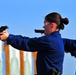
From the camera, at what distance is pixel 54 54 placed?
12.3ft

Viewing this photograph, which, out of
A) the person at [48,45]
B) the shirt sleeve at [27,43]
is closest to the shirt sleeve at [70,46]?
the person at [48,45]

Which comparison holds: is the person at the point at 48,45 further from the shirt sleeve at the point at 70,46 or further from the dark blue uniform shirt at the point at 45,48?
the shirt sleeve at the point at 70,46

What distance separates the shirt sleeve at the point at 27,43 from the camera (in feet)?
11.7

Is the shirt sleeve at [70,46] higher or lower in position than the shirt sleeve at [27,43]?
lower

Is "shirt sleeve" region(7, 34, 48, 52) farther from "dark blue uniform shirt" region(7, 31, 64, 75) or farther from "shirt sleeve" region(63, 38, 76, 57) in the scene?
"shirt sleeve" region(63, 38, 76, 57)

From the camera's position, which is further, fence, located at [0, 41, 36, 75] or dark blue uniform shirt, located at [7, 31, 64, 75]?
fence, located at [0, 41, 36, 75]

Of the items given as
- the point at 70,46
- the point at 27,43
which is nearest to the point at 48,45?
the point at 27,43

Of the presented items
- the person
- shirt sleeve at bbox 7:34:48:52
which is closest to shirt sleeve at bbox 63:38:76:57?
the person

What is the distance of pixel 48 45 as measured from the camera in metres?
3.70

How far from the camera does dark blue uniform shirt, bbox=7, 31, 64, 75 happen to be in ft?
11.9

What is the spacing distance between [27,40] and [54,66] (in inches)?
15.1

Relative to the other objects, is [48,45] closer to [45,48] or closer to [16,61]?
[45,48]

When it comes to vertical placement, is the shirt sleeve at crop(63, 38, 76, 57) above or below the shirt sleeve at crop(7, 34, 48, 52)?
below

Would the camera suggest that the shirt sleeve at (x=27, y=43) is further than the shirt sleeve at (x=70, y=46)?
No
